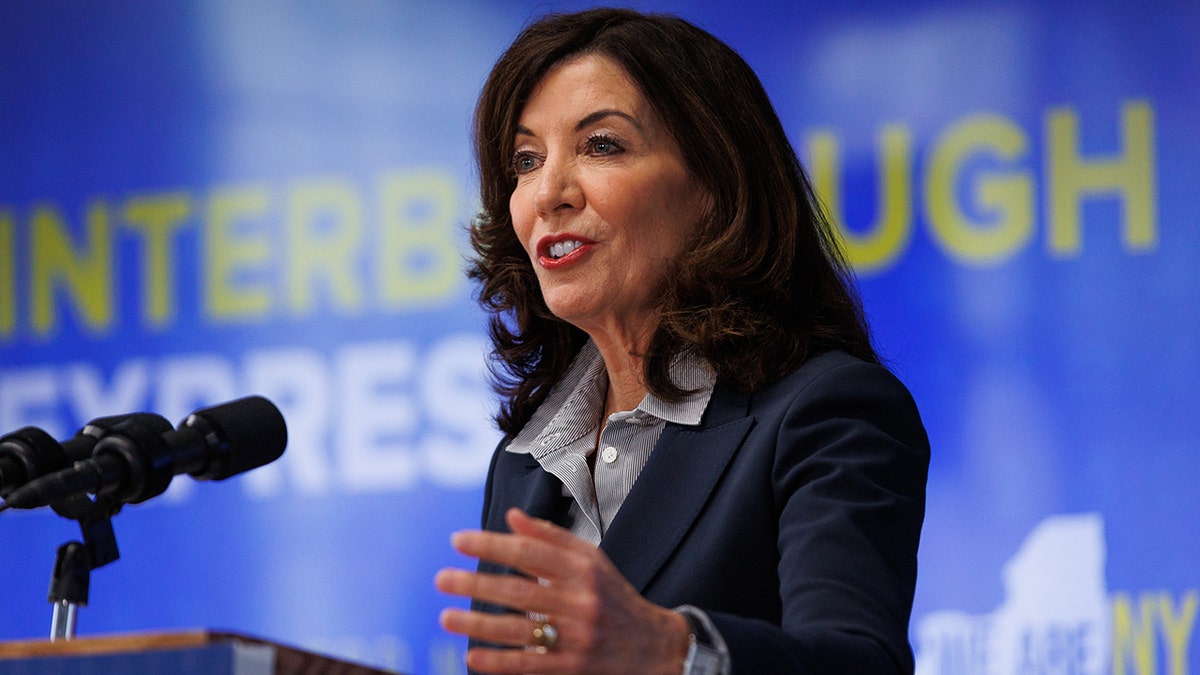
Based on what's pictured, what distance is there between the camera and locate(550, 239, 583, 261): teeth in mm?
2176

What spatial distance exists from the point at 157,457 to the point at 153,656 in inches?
16.9

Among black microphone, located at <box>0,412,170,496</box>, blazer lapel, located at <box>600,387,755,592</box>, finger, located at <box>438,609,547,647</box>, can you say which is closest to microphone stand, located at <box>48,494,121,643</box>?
black microphone, located at <box>0,412,170,496</box>

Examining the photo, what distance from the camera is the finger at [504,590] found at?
3.78ft

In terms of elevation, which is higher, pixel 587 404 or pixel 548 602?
pixel 587 404

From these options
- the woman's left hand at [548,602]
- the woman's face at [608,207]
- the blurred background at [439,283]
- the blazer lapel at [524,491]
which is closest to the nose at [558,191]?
the woman's face at [608,207]

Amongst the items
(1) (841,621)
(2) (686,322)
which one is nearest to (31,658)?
(1) (841,621)

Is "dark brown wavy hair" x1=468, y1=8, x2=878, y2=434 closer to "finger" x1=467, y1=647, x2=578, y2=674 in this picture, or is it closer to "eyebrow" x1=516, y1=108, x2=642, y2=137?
"eyebrow" x1=516, y1=108, x2=642, y2=137

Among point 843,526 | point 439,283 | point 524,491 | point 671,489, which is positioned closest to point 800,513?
point 843,526

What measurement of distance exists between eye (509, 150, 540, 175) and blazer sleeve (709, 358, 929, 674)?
1.94ft

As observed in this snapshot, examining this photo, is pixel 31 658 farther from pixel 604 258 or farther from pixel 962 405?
pixel 962 405

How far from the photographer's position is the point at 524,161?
2314mm

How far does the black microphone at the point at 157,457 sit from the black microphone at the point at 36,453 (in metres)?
0.02

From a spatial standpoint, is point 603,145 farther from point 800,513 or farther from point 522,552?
point 522,552

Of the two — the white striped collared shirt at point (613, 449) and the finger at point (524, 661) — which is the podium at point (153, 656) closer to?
the finger at point (524, 661)
